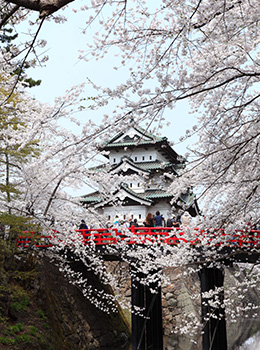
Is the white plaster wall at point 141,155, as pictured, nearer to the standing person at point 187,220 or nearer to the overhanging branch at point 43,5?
the standing person at point 187,220

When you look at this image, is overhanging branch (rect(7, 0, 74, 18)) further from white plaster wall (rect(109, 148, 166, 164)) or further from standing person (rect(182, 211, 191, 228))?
white plaster wall (rect(109, 148, 166, 164))

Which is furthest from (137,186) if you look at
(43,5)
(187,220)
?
(43,5)

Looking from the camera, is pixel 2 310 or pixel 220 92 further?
pixel 2 310

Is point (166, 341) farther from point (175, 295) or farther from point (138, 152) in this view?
point (138, 152)


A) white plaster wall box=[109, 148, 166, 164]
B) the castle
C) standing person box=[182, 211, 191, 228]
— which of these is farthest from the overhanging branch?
white plaster wall box=[109, 148, 166, 164]

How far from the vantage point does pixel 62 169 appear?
9406mm

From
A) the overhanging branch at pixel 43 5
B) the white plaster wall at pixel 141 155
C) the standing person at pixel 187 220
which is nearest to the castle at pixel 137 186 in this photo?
the white plaster wall at pixel 141 155

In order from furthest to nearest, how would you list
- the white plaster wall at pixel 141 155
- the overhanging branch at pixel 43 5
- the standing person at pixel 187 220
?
the white plaster wall at pixel 141 155
the standing person at pixel 187 220
the overhanging branch at pixel 43 5

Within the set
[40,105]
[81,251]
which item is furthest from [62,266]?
[40,105]

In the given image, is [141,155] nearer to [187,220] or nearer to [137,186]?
[137,186]

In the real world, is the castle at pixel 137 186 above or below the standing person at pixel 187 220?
above

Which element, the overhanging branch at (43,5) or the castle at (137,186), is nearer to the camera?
the overhanging branch at (43,5)

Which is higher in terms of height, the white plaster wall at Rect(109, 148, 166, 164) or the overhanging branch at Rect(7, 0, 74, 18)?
the white plaster wall at Rect(109, 148, 166, 164)

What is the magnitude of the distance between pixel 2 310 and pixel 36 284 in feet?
5.77
